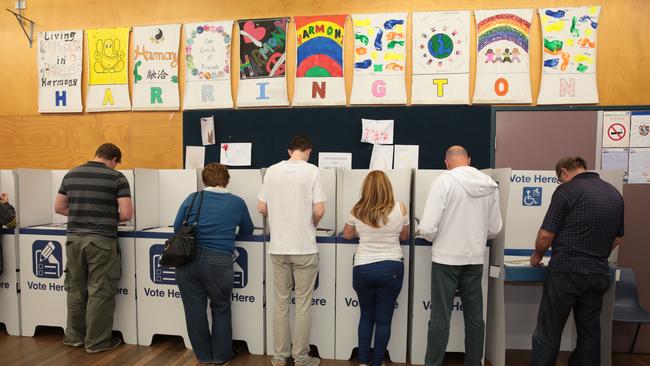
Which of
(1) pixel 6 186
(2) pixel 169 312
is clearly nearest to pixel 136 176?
(2) pixel 169 312

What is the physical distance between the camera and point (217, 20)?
3.81 metres

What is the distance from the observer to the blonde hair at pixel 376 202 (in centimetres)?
235

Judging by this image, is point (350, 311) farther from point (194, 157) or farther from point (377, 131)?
point (194, 157)

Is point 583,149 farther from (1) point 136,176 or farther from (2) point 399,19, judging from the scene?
(1) point 136,176

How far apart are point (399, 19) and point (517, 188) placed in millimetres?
1834

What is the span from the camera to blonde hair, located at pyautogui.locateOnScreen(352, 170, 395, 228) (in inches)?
92.4

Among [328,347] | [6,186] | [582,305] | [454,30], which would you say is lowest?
[328,347]

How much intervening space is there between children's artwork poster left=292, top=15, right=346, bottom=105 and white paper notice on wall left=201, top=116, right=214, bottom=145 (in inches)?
34.2

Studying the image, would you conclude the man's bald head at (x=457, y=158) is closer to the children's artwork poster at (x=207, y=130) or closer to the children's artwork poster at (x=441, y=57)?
the children's artwork poster at (x=441, y=57)

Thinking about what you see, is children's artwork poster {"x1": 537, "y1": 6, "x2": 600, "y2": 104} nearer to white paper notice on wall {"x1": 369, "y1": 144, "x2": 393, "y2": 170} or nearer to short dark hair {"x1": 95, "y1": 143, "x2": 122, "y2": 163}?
white paper notice on wall {"x1": 369, "y1": 144, "x2": 393, "y2": 170}

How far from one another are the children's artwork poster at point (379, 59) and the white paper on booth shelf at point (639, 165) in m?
2.02

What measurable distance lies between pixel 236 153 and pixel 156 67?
1225 mm

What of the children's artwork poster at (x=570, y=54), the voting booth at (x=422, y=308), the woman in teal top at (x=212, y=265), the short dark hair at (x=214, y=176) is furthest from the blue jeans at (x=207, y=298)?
the children's artwork poster at (x=570, y=54)

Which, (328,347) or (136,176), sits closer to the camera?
(328,347)
